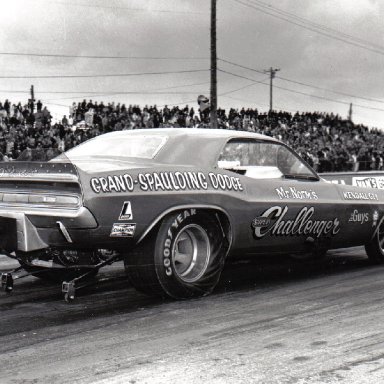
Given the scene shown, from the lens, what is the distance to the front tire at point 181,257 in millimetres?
4988

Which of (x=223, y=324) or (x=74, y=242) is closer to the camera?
(x=223, y=324)

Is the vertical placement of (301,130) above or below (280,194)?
above

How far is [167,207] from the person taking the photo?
5.00 metres

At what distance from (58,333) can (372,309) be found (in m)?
2.33

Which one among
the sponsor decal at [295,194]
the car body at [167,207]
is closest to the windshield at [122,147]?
the car body at [167,207]

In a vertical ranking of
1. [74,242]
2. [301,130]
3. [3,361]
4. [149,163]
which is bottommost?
[3,361]

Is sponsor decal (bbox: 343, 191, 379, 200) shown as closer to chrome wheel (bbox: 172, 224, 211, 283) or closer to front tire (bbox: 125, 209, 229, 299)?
front tire (bbox: 125, 209, 229, 299)

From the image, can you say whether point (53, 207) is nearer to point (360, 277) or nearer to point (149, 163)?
point (149, 163)

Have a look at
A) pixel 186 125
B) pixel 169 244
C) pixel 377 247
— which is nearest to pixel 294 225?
pixel 169 244

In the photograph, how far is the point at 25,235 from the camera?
188 inches

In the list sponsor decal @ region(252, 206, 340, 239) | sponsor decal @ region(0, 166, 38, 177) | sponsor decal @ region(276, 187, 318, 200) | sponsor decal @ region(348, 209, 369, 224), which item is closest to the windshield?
sponsor decal @ region(0, 166, 38, 177)

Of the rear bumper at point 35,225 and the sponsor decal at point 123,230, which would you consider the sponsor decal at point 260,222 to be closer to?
the sponsor decal at point 123,230

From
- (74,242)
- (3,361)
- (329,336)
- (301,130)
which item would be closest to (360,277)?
(329,336)

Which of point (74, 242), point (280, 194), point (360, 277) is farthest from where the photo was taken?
point (360, 277)
